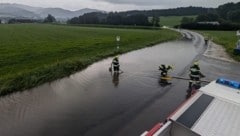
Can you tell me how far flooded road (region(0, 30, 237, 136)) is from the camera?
7281 millimetres

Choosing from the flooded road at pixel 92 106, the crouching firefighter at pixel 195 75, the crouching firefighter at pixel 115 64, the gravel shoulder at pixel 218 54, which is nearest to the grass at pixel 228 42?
the gravel shoulder at pixel 218 54

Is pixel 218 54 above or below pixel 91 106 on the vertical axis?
below

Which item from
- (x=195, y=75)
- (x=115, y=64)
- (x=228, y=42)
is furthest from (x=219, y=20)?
(x=195, y=75)

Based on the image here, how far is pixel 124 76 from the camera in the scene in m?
13.4

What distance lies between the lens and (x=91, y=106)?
29.3 feet

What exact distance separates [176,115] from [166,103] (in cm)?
427

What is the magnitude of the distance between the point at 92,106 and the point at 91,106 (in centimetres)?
4

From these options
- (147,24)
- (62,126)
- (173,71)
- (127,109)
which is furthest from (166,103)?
(147,24)

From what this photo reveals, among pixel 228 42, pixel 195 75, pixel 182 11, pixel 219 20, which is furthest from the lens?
pixel 182 11

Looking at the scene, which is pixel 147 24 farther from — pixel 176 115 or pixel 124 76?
pixel 176 115

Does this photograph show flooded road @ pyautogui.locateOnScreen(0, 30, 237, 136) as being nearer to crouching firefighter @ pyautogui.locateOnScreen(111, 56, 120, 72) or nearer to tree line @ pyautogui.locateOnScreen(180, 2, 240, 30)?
crouching firefighter @ pyautogui.locateOnScreen(111, 56, 120, 72)

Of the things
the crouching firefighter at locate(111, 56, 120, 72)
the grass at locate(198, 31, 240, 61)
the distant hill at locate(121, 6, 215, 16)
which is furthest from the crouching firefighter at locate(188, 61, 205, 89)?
the distant hill at locate(121, 6, 215, 16)

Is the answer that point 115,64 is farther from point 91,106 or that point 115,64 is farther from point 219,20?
point 219,20

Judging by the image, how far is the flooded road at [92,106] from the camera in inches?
287
